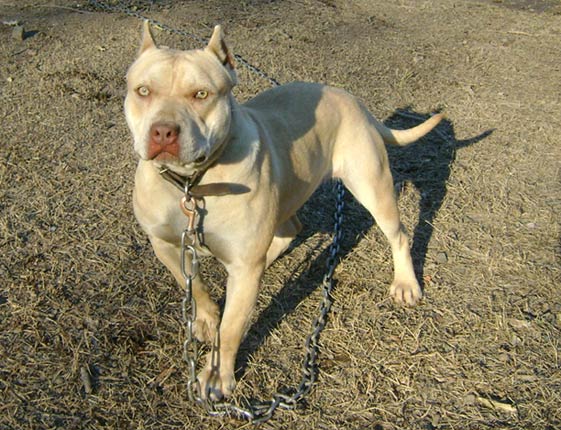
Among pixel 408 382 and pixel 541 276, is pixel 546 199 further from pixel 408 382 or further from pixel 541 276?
pixel 408 382

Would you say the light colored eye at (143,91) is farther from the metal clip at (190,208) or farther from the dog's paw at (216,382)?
the dog's paw at (216,382)

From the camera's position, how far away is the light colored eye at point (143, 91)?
7.55ft

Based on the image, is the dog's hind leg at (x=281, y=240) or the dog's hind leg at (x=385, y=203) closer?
the dog's hind leg at (x=385, y=203)

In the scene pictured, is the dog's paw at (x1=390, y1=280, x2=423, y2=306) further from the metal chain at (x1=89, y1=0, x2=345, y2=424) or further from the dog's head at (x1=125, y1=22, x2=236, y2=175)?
the dog's head at (x1=125, y1=22, x2=236, y2=175)

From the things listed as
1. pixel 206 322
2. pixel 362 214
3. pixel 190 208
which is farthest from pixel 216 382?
pixel 362 214

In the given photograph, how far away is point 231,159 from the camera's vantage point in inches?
96.0

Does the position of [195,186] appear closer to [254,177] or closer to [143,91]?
[254,177]

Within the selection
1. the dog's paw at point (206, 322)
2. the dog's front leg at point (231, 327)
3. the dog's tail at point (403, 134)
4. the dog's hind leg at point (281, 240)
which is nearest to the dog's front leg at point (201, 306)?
the dog's paw at point (206, 322)

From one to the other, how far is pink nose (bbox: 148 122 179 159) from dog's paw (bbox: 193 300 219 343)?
41.0 inches

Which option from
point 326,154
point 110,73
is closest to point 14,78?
point 110,73

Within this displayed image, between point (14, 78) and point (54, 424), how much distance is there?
389 cm

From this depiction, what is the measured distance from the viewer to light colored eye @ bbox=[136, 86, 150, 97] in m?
2.30

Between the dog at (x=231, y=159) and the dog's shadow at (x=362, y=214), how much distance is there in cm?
31

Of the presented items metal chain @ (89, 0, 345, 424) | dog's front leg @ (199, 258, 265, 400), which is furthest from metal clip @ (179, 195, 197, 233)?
dog's front leg @ (199, 258, 265, 400)
